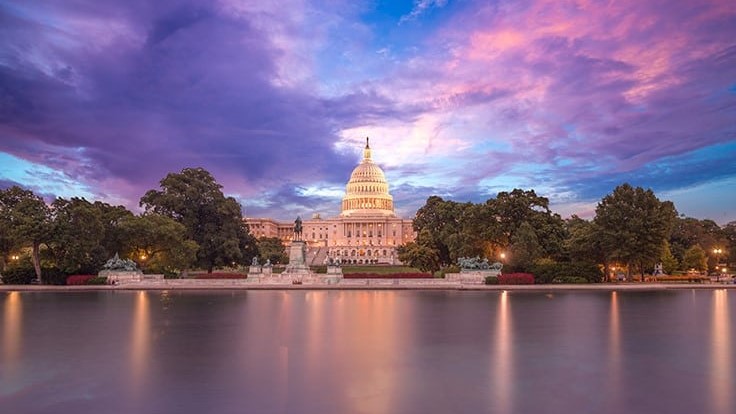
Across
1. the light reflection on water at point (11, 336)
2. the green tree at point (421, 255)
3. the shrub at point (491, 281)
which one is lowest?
the light reflection on water at point (11, 336)

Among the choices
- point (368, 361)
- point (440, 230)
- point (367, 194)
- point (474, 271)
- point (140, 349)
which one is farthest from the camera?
point (367, 194)

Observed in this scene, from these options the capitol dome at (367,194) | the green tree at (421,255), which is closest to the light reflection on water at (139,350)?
the green tree at (421,255)

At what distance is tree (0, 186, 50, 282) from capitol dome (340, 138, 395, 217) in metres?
131

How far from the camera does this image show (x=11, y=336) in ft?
64.7

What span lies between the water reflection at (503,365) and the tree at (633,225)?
29343 mm

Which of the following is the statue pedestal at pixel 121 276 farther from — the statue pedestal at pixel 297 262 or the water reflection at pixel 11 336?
the water reflection at pixel 11 336

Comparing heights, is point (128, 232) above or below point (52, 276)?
above

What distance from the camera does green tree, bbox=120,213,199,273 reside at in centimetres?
5300

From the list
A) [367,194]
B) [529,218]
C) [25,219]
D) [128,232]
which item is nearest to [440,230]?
[529,218]

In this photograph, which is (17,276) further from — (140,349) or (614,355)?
(614,355)

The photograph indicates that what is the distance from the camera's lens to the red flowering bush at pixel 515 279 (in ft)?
159

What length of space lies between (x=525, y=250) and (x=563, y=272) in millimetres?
3616

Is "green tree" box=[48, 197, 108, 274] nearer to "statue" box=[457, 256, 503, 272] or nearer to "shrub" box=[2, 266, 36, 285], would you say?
"shrub" box=[2, 266, 36, 285]

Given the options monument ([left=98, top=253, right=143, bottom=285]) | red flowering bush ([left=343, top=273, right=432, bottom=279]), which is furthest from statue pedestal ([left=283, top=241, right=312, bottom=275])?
monument ([left=98, top=253, right=143, bottom=285])
